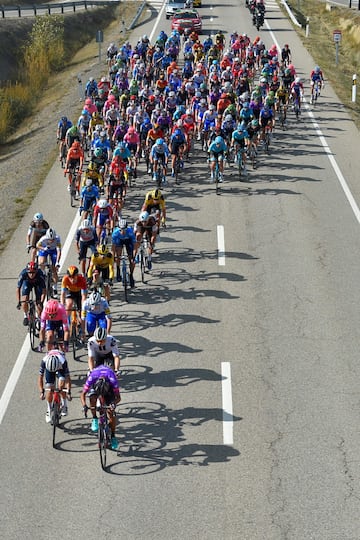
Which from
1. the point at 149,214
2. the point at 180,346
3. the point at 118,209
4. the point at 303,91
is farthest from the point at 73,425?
the point at 303,91

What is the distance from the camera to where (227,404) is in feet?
57.3

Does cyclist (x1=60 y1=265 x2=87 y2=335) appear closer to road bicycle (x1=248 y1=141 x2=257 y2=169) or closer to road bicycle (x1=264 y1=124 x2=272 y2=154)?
road bicycle (x1=248 y1=141 x2=257 y2=169)

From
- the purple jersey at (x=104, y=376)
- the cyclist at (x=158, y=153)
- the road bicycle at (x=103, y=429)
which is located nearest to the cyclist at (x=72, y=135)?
the cyclist at (x=158, y=153)

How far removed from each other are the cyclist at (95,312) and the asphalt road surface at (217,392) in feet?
3.50

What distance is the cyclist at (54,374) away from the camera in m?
15.8

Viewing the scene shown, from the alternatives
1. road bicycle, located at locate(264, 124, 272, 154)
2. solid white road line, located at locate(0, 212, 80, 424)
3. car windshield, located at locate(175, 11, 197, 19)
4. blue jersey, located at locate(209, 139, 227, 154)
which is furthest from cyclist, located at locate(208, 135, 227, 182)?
car windshield, located at locate(175, 11, 197, 19)

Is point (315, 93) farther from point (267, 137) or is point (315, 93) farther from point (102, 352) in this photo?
point (102, 352)

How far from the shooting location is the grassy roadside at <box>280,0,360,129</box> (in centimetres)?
4447

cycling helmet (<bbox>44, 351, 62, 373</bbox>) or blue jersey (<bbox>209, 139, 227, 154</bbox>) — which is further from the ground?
cycling helmet (<bbox>44, 351, 62, 373</bbox>)

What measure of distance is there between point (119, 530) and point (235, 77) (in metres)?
28.2

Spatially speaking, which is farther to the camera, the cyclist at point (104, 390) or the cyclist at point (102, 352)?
the cyclist at point (102, 352)

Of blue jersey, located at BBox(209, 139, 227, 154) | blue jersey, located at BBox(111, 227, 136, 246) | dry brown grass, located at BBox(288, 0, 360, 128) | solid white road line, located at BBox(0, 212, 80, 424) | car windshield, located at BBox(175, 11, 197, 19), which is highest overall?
blue jersey, located at BBox(111, 227, 136, 246)

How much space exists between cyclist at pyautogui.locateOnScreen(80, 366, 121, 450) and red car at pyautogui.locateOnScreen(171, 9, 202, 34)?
41.6 meters

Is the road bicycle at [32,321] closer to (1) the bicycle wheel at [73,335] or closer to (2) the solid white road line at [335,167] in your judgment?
(1) the bicycle wheel at [73,335]
